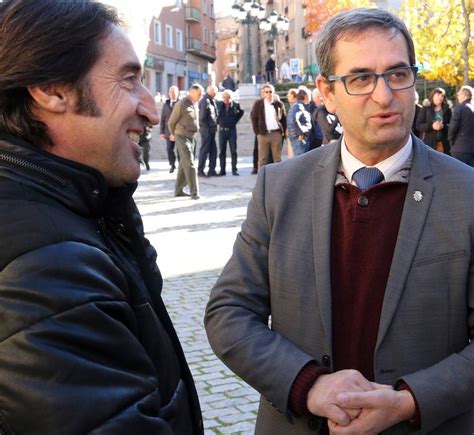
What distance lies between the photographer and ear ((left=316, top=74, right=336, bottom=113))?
87.4 inches

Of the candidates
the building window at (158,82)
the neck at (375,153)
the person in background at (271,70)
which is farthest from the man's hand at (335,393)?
the building window at (158,82)

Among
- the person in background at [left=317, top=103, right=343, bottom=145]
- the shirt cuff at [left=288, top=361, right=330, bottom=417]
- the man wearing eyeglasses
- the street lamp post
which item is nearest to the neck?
the man wearing eyeglasses

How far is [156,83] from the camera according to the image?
5612 cm

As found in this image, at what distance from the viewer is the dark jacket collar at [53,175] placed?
1.49 metres

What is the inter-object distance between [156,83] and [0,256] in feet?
184

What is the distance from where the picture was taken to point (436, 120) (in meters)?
14.8

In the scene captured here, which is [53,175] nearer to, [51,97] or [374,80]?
[51,97]

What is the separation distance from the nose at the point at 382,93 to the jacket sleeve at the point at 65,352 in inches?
41.3

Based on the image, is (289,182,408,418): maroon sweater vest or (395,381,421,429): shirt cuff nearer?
(395,381,421,429): shirt cuff

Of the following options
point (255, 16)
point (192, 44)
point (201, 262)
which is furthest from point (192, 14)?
point (201, 262)

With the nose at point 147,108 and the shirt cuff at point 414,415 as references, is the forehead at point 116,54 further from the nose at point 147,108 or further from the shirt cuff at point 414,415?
the shirt cuff at point 414,415

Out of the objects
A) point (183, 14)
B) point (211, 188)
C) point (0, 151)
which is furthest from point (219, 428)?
point (183, 14)

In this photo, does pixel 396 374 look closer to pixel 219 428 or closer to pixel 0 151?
pixel 0 151

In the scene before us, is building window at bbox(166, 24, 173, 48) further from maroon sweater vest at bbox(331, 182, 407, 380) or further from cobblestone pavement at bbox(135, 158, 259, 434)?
maroon sweater vest at bbox(331, 182, 407, 380)
